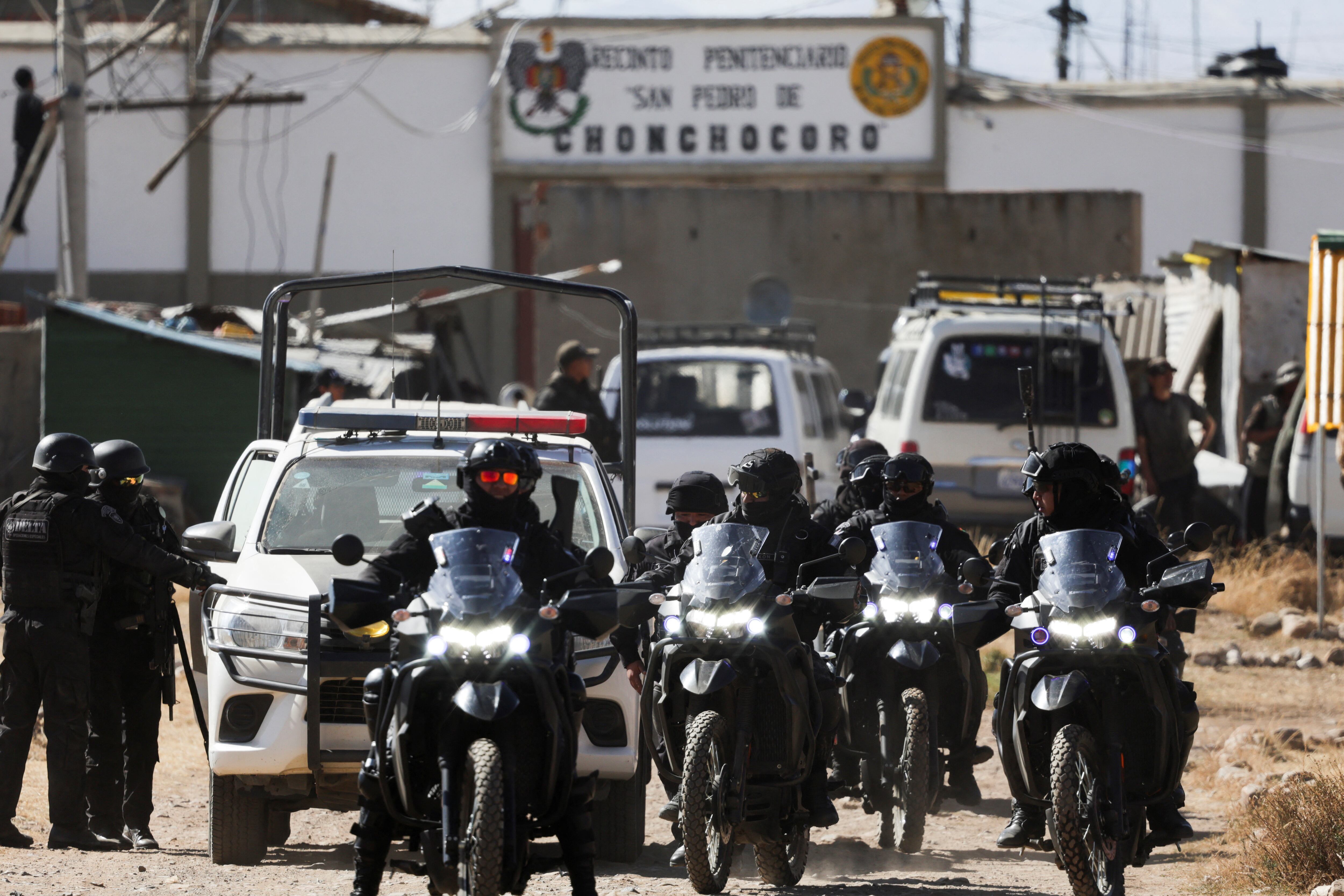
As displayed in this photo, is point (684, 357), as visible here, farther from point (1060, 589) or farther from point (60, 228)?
point (60, 228)

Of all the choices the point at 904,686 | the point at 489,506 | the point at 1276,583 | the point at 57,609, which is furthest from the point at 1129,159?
the point at 489,506

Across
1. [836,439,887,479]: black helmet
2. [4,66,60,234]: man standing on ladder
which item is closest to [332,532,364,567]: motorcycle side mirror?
[836,439,887,479]: black helmet

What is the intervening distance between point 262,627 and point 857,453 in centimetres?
319

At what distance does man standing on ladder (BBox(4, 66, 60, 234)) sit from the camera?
2416 centimetres

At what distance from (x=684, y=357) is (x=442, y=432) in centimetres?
658

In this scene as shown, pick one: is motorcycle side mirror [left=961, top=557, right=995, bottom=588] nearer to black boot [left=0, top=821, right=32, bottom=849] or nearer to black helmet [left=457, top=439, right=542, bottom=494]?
black helmet [left=457, top=439, right=542, bottom=494]

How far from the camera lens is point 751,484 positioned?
6.73 meters

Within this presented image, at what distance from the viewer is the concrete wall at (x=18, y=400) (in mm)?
19734

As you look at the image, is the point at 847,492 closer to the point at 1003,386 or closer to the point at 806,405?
the point at 1003,386

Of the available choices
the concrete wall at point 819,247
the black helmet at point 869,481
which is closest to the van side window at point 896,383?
the black helmet at point 869,481

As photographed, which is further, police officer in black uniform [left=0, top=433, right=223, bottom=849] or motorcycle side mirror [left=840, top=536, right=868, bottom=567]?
police officer in black uniform [left=0, top=433, right=223, bottom=849]

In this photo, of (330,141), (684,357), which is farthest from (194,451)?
(330,141)

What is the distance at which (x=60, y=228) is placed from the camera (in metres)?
24.0

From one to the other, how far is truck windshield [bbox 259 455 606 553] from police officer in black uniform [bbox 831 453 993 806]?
101 cm
